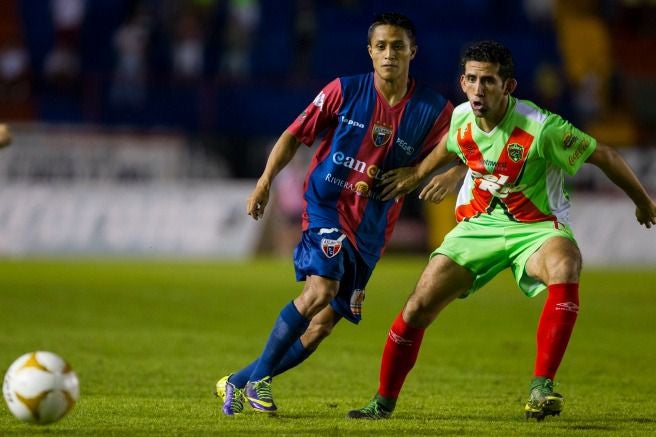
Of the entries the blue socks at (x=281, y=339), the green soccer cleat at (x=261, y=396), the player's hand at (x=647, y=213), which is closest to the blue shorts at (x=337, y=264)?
the blue socks at (x=281, y=339)

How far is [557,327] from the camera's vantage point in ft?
21.9

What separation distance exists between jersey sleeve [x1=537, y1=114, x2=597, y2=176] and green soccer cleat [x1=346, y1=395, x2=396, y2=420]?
166 cm

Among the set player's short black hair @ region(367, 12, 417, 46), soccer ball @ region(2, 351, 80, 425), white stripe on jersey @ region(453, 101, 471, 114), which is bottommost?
soccer ball @ region(2, 351, 80, 425)

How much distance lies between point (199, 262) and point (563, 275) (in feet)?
47.2

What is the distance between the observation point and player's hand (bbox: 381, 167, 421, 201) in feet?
23.5

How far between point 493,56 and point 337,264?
1.47 metres

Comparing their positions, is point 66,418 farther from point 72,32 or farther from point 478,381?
point 72,32

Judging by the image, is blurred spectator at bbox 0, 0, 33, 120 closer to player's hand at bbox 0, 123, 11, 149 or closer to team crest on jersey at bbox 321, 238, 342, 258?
team crest on jersey at bbox 321, 238, 342, 258

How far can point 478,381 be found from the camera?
876 cm

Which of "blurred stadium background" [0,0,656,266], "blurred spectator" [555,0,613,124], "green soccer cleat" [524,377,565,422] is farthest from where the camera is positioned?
"blurred spectator" [555,0,613,124]

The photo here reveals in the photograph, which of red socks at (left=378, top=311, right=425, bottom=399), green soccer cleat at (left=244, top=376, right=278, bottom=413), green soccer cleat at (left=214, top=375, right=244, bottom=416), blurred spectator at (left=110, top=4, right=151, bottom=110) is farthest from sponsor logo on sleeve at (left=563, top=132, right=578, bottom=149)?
blurred spectator at (left=110, top=4, right=151, bottom=110)

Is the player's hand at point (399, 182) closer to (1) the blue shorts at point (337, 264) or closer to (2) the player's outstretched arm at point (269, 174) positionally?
(1) the blue shorts at point (337, 264)

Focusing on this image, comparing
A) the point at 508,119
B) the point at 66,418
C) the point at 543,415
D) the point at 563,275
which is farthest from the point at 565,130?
the point at 66,418

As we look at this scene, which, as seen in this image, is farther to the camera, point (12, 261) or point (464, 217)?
point (12, 261)
